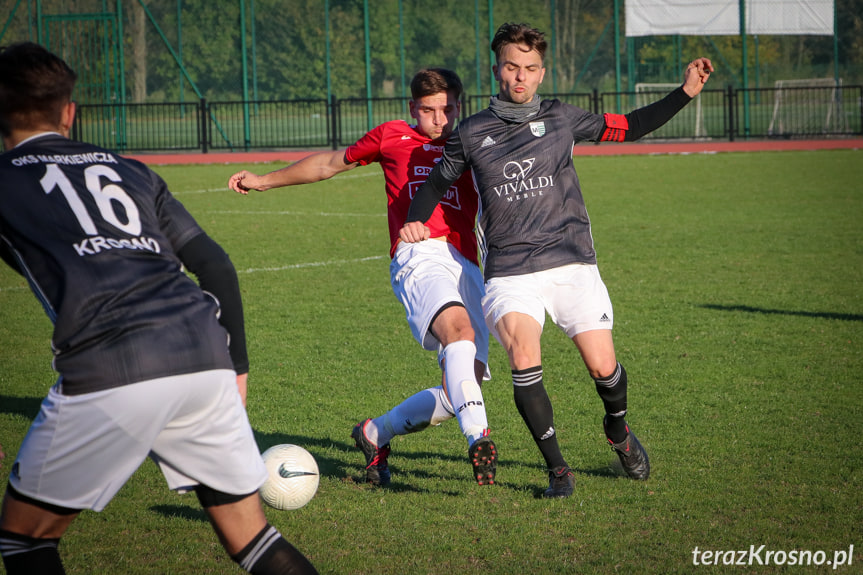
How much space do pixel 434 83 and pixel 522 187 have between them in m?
0.73

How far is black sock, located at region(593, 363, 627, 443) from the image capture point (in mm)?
4629

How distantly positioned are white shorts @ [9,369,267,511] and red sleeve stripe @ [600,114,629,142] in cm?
274

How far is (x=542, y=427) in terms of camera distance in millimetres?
4504

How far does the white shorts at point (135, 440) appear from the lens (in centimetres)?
250

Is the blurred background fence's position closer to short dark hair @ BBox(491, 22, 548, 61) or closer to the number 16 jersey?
short dark hair @ BBox(491, 22, 548, 61)

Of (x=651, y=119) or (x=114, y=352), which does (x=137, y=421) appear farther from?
(x=651, y=119)

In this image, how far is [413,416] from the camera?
478cm

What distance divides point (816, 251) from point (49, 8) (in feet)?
103

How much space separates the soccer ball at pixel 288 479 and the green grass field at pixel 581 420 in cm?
26

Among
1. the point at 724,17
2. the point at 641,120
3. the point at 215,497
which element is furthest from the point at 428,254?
the point at 724,17

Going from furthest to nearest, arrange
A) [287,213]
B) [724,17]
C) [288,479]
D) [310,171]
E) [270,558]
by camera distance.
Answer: [724,17]
[287,213]
[310,171]
[288,479]
[270,558]

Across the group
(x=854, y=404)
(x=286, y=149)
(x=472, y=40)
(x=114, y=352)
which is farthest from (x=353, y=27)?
(x=114, y=352)

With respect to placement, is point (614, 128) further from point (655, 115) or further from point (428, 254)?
point (428, 254)

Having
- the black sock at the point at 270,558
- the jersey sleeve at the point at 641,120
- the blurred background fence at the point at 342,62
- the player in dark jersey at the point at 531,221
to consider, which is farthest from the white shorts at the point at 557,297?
the blurred background fence at the point at 342,62
